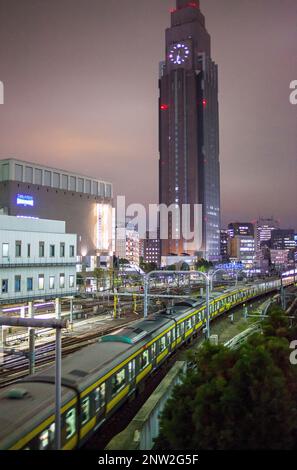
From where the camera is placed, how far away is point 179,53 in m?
184

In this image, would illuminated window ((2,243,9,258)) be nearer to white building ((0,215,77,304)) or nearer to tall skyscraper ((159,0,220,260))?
white building ((0,215,77,304))

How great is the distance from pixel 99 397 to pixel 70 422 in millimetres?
2230

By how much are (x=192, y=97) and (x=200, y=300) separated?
506 feet

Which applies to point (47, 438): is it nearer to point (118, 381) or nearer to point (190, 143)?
point (118, 381)

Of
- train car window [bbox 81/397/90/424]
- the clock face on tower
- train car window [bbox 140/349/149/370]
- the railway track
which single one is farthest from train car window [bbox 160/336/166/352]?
the clock face on tower

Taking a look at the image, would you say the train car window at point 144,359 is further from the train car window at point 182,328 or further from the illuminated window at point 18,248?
the illuminated window at point 18,248

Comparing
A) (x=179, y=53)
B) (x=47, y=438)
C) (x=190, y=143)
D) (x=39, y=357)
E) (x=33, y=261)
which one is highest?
(x=179, y=53)

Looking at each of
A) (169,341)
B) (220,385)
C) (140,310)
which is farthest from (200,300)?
(220,385)

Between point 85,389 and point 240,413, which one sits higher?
point 240,413

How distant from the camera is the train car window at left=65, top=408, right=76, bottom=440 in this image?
1170cm

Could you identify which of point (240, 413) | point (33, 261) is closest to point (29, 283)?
point (33, 261)

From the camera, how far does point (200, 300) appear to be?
35219 millimetres

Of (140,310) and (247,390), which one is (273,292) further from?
(247,390)

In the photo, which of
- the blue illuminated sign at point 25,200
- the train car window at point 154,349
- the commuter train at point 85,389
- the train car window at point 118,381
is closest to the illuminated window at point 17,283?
the commuter train at point 85,389
